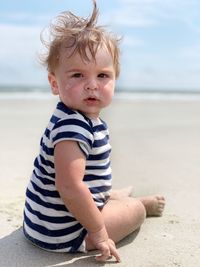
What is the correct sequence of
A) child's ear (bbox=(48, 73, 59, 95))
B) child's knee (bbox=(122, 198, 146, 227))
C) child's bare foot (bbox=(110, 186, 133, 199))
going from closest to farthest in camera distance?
child's ear (bbox=(48, 73, 59, 95))
child's knee (bbox=(122, 198, 146, 227))
child's bare foot (bbox=(110, 186, 133, 199))

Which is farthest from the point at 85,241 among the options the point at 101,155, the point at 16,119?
the point at 16,119

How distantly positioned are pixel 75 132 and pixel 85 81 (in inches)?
9.6

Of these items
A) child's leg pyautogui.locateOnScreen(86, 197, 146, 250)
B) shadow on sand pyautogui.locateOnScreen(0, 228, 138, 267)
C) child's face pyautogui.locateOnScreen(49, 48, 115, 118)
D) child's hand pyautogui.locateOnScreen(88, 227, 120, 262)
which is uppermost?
child's face pyautogui.locateOnScreen(49, 48, 115, 118)

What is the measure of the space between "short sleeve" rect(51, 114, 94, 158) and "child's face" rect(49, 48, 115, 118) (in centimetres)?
8

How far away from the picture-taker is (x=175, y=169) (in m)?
4.02

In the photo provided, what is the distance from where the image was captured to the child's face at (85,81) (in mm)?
2164

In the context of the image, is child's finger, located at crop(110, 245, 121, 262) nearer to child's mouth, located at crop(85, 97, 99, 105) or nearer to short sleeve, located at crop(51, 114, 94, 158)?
short sleeve, located at crop(51, 114, 94, 158)

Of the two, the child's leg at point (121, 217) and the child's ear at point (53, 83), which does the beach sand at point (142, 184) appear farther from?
the child's ear at point (53, 83)

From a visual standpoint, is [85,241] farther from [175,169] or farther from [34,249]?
[175,169]

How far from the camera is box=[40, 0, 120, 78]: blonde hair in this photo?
7.10 feet

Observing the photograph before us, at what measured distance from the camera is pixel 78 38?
2.17 m

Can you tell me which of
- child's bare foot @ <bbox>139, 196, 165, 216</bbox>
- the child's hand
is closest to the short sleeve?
the child's hand

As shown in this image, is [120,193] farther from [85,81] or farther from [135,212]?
[85,81]

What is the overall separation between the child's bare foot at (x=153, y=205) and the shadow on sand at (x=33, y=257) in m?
0.45
